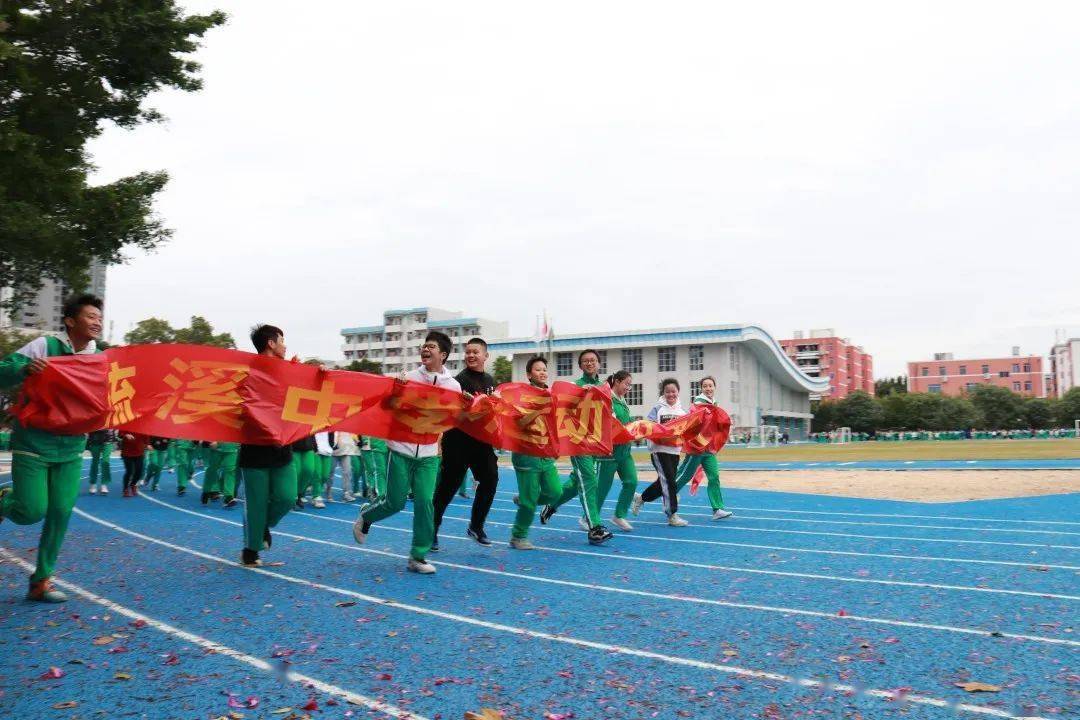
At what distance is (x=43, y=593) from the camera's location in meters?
5.92

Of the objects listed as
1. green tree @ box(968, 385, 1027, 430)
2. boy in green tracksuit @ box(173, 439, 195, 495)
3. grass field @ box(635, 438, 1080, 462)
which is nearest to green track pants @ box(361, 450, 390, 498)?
boy in green tracksuit @ box(173, 439, 195, 495)

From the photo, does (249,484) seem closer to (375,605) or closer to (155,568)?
(155,568)

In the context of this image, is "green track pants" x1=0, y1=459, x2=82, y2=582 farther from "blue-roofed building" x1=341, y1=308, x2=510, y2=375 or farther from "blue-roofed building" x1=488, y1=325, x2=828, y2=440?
"blue-roofed building" x1=341, y1=308, x2=510, y2=375

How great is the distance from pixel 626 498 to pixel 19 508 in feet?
22.7

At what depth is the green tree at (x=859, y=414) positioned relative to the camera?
104188 millimetres

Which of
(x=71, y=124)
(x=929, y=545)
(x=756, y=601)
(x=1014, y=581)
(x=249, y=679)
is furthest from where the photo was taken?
(x=71, y=124)

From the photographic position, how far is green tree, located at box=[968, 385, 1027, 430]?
102 m

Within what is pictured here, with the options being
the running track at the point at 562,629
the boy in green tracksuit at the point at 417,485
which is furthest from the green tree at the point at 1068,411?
the boy in green tracksuit at the point at 417,485

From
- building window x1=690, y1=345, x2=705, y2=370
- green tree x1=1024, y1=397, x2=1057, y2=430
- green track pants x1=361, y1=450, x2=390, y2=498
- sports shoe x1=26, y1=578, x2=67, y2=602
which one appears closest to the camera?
sports shoe x1=26, y1=578, x2=67, y2=602

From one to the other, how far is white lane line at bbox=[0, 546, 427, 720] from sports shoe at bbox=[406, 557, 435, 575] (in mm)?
2278

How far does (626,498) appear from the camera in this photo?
10820 millimetres

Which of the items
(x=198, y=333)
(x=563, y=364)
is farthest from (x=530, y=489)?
(x=563, y=364)

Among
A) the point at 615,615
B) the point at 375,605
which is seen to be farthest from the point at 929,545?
the point at 375,605

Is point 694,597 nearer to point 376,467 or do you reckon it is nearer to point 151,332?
point 376,467
